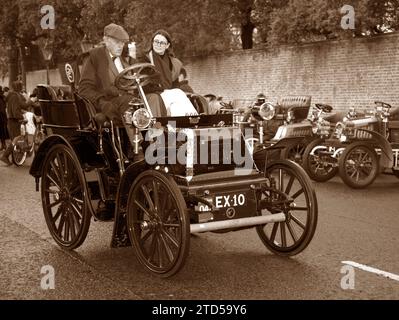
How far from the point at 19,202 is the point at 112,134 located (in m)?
3.76

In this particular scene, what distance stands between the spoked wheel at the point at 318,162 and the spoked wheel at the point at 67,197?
5289mm

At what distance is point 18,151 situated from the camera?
1359 centimetres

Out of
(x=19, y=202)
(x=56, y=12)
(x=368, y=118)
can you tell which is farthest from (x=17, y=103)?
(x=56, y=12)

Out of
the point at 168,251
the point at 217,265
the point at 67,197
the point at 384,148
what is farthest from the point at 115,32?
the point at 384,148

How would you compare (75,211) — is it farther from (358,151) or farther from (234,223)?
(358,151)

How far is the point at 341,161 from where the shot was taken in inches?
385

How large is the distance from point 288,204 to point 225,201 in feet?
2.05

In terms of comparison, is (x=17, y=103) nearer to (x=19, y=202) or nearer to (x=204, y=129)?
(x=19, y=202)

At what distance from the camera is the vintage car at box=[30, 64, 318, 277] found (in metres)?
4.94

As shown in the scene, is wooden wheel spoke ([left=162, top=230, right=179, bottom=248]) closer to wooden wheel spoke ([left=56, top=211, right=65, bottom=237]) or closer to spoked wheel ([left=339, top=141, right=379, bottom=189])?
wooden wheel spoke ([left=56, top=211, right=65, bottom=237])

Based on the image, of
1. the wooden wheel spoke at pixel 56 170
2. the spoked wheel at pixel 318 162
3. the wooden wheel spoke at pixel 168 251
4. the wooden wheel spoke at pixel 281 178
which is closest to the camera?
the wooden wheel spoke at pixel 168 251

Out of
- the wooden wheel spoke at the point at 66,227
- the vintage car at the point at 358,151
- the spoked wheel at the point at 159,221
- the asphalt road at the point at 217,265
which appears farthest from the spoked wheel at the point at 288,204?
the vintage car at the point at 358,151

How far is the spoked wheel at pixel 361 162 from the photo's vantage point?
9.94 metres

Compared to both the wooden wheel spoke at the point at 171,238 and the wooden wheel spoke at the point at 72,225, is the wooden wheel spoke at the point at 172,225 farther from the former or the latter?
the wooden wheel spoke at the point at 72,225
